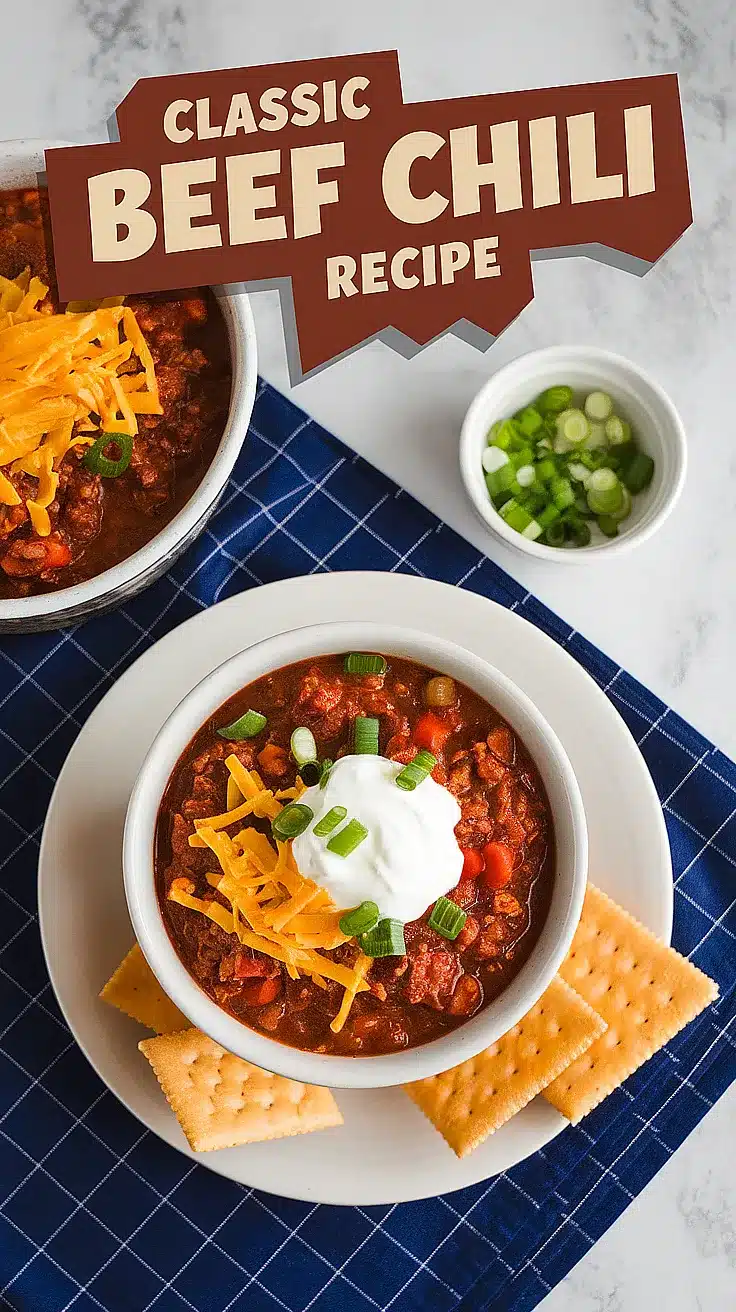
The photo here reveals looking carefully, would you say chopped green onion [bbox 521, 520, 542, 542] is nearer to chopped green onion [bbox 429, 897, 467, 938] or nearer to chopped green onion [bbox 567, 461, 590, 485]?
chopped green onion [bbox 567, 461, 590, 485]

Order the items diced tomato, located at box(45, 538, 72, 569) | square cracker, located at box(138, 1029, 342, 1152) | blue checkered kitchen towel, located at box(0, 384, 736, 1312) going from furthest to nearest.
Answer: blue checkered kitchen towel, located at box(0, 384, 736, 1312) → square cracker, located at box(138, 1029, 342, 1152) → diced tomato, located at box(45, 538, 72, 569)

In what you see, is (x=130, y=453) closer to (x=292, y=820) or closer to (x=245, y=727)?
(x=245, y=727)

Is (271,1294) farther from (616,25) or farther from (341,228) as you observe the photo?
(616,25)

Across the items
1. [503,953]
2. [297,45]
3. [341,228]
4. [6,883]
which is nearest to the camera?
[503,953]

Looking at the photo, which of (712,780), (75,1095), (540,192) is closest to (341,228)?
(540,192)

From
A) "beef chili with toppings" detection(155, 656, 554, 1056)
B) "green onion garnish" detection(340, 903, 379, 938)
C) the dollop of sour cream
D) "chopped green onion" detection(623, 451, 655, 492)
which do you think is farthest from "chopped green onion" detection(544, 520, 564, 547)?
"green onion garnish" detection(340, 903, 379, 938)

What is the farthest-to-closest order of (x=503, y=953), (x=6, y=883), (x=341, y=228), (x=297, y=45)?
(x=297, y=45)
(x=6, y=883)
(x=341, y=228)
(x=503, y=953)
